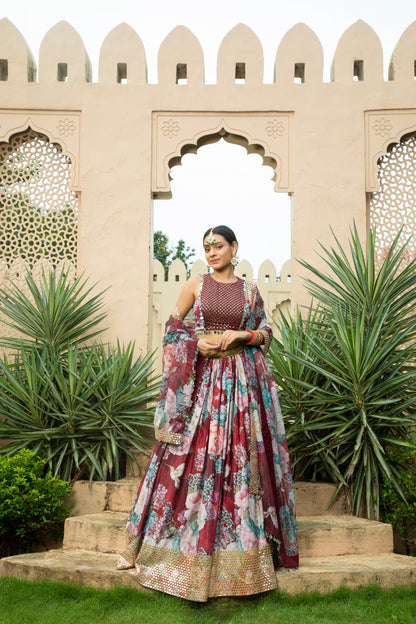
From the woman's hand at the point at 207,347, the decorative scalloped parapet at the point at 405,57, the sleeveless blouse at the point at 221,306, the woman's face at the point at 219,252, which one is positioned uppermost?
the decorative scalloped parapet at the point at 405,57

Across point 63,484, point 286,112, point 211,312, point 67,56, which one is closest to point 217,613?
point 211,312

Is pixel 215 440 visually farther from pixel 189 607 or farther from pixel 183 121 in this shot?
pixel 183 121

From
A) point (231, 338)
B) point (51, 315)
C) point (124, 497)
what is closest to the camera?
point (231, 338)

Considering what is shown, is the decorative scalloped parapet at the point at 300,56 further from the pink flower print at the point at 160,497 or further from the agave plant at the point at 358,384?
the pink flower print at the point at 160,497

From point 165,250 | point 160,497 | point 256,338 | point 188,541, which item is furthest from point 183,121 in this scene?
point 165,250

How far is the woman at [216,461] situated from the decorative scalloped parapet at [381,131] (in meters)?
2.95

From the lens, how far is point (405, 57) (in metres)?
6.24

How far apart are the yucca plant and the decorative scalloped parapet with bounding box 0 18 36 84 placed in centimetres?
230

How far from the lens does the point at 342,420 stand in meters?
4.81

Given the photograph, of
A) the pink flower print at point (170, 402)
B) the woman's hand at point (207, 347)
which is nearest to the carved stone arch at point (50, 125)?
the woman's hand at point (207, 347)

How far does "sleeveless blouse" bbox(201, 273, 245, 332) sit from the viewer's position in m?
3.65

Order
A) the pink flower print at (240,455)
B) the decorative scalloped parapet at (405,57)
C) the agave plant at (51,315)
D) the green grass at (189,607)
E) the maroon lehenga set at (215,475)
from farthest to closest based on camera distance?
the decorative scalloped parapet at (405,57), the agave plant at (51,315), the pink flower print at (240,455), the maroon lehenga set at (215,475), the green grass at (189,607)

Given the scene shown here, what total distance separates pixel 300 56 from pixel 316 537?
15.3ft

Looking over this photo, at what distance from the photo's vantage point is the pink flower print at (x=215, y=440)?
3.39 meters
